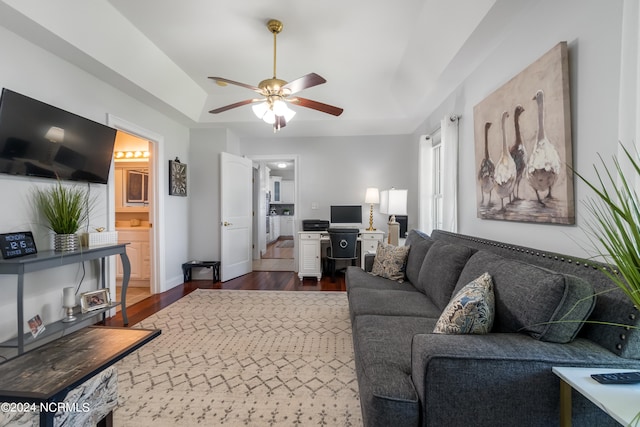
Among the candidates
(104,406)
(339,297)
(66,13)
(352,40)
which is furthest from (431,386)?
(66,13)

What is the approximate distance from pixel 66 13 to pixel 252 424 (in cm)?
321

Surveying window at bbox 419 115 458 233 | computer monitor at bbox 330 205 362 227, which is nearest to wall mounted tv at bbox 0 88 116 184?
computer monitor at bbox 330 205 362 227

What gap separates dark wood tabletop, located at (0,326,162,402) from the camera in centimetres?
98

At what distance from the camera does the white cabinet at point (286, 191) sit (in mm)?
9314

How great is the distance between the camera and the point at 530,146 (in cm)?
170

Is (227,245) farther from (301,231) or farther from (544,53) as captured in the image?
(544,53)

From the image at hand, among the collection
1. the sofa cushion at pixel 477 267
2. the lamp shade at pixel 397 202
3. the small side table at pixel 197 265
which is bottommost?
the small side table at pixel 197 265

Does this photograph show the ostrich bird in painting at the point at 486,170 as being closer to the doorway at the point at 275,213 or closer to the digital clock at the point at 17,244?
the doorway at the point at 275,213

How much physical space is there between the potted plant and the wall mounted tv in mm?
171

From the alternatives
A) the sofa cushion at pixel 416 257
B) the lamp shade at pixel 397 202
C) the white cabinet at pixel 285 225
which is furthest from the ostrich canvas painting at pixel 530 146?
the white cabinet at pixel 285 225

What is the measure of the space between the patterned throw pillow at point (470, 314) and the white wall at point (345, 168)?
11.9ft

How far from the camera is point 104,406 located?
129 centimetres

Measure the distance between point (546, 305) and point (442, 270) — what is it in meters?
0.87

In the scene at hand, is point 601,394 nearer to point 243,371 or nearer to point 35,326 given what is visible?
point 243,371
